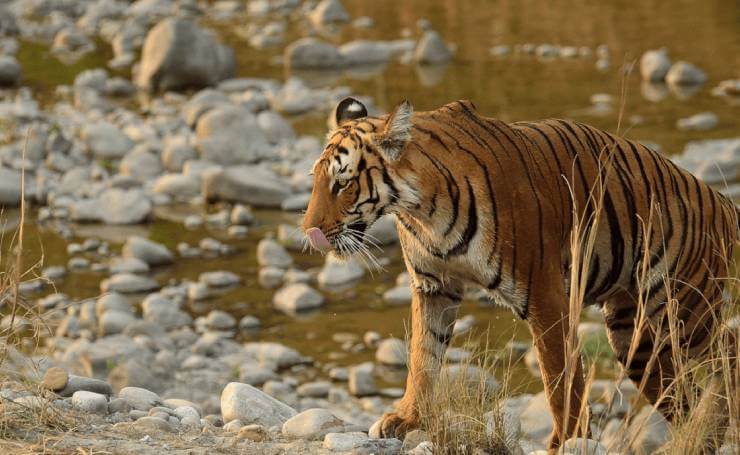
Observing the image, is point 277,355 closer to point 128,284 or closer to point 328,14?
point 128,284

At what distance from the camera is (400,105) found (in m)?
3.84

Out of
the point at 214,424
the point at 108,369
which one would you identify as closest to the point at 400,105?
the point at 214,424

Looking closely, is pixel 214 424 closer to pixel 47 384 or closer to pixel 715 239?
pixel 47 384

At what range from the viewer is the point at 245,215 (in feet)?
31.9

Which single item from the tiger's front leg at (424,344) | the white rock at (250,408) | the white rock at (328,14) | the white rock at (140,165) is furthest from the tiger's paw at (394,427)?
the white rock at (328,14)

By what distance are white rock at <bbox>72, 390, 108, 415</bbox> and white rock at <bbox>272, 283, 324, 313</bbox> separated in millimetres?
3732

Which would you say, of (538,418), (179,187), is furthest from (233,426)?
(179,187)

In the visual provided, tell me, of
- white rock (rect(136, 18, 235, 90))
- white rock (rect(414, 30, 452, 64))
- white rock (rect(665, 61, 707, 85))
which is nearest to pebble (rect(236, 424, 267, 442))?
white rock (rect(665, 61, 707, 85))

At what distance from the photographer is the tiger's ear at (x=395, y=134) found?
12.7ft

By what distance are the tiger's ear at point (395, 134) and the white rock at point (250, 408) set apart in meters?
1.15

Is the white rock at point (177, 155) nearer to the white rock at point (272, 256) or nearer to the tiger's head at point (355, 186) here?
the white rock at point (272, 256)

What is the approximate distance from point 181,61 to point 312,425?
10.7 meters

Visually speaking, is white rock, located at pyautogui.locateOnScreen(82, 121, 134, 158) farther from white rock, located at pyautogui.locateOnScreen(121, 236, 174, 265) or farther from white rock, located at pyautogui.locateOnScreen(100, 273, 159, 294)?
white rock, located at pyautogui.locateOnScreen(100, 273, 159, 294)

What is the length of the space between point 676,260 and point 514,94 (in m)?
8.58
